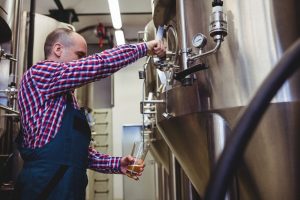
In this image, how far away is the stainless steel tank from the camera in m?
1.05

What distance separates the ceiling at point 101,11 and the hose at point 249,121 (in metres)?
5.33

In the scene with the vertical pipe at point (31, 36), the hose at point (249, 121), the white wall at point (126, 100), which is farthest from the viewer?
the white wall at point (126, 100)

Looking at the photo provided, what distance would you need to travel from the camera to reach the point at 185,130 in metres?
1.36

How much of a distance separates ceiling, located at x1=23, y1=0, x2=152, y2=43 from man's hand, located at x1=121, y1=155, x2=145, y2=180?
4380mm

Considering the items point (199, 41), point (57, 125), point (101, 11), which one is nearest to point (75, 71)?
point (57, 125)

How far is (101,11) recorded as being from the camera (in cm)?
596

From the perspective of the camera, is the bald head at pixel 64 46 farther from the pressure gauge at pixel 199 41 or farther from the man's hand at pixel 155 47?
the pressure gauge at pixel 199 41

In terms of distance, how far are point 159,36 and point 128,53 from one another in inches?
11.1

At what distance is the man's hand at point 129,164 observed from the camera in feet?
5.02

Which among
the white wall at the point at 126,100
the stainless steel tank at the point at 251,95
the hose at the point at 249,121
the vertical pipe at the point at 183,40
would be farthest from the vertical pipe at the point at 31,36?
the white wall at the point at 126,100

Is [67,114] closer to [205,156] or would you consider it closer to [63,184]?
[63,184]

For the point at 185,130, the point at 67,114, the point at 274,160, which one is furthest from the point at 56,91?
the point at 274,160

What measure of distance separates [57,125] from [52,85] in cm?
15

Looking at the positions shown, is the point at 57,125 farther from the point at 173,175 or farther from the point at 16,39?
the point at 16,39
